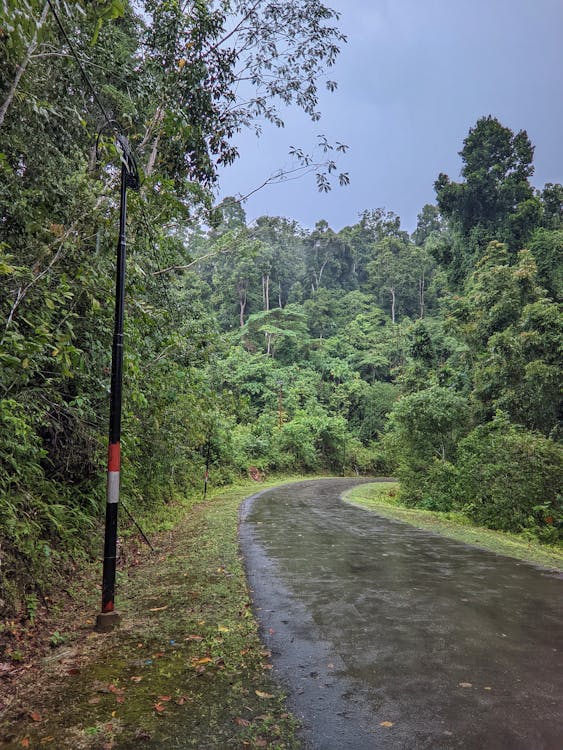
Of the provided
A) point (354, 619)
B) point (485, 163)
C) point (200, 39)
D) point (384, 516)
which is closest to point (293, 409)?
point (485, 163)

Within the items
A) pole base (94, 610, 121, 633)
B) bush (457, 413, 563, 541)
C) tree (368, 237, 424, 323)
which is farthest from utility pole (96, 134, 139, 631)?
tree (368, 237, 424, 323)

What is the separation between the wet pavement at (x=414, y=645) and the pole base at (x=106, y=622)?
1544mm

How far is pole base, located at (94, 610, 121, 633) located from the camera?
4789mm

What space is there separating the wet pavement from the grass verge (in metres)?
0.26

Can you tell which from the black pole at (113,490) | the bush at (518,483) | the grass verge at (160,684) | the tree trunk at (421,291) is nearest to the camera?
the grass verge at (160,684)

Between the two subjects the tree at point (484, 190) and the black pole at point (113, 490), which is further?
the tree at point (484, 190)

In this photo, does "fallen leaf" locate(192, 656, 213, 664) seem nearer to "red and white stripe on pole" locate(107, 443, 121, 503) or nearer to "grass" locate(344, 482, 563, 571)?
"red and white stripe on pole" locate(107, 443, 121, 503)

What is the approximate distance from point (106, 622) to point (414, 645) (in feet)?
10.1

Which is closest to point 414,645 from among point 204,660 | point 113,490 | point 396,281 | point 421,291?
point 204,660

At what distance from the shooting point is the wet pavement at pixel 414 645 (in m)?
3.06

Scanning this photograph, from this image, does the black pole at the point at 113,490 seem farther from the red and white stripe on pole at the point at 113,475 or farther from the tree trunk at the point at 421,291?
the tree trunk at the point at 421,291

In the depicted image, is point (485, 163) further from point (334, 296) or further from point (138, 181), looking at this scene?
point (334, 296)

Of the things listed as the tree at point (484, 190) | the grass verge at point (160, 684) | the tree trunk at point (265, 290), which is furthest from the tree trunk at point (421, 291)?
the grass verge at point (160, 684)

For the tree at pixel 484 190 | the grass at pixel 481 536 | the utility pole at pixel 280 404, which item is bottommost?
the grass at pixel 481 536
